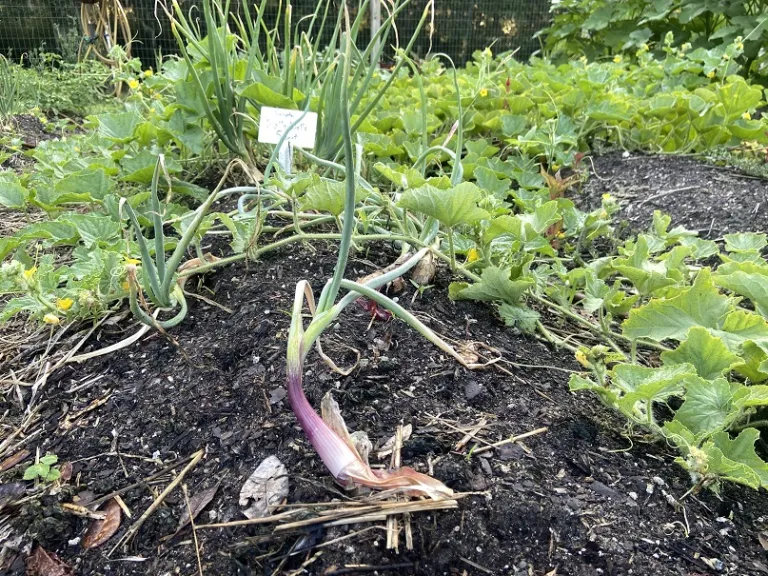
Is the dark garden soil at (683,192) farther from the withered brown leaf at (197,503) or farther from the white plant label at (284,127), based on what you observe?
the withered brown leaf at (197,503)

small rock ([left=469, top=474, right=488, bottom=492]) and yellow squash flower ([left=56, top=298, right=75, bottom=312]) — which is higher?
yellow squash flower ([left=56, top=298, right=75, bottom=312])

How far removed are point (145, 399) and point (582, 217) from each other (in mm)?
1160

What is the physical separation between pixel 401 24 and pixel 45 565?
765cm

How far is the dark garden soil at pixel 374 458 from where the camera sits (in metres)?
0.71

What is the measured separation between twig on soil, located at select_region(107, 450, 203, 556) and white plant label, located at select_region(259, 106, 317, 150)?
38.4 inches

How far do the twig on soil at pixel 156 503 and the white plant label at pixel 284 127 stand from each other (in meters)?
0.97

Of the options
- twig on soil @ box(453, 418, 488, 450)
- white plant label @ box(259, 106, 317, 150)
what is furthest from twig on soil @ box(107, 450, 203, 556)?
white plant label @ box(259, 106, 317, 150)

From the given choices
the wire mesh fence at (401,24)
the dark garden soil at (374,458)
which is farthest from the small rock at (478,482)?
the wire mesh fence at (401,24)

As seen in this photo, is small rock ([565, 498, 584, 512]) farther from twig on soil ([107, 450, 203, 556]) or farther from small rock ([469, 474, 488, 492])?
twig on soil ([107, 450, 203, 556])

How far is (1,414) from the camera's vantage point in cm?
103

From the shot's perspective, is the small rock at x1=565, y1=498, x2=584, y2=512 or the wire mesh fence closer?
the small rock at x1=565, y1=498, x2=584, y2=512

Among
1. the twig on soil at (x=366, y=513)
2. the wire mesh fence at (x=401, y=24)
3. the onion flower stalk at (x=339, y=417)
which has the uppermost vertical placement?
the onion flower stalk at (x=339, y=417)

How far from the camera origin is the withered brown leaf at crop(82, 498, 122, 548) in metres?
0.78

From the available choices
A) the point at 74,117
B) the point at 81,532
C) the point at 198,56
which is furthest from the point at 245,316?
the point at 74,117
